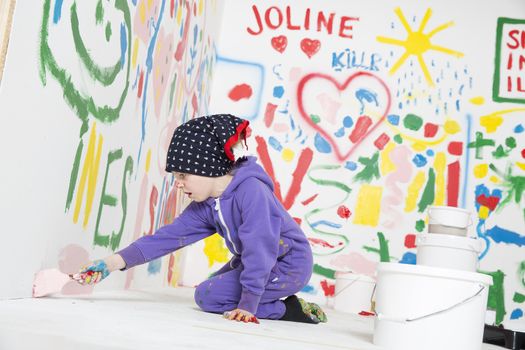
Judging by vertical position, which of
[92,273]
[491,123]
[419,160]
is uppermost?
[491,123]

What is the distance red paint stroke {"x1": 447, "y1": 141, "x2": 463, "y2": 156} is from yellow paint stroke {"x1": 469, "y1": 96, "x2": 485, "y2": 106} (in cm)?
21

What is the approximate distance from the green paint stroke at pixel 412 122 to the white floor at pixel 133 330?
5.51 feet

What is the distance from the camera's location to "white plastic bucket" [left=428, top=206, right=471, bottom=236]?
2.37m

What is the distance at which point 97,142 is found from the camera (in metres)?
1.57

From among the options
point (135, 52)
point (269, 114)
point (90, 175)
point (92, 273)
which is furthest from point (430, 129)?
point (92, 273)

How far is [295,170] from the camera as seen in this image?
3127mm

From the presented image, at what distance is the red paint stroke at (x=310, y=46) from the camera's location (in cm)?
320

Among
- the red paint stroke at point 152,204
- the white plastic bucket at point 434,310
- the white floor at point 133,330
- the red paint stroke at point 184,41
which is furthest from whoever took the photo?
the red paint stroke at point 184,41

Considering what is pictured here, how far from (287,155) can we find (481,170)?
0.91 meters

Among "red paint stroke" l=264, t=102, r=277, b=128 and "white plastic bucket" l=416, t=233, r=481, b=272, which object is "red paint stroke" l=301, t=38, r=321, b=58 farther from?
"white plastic bucket" l=416, t=233, r=481, b=272

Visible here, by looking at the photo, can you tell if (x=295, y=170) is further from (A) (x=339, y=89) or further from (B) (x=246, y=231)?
(B) (x=246, y=231)

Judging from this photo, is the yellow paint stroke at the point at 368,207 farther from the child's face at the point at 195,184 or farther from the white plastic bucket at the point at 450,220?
the child's face at the point at 195,184

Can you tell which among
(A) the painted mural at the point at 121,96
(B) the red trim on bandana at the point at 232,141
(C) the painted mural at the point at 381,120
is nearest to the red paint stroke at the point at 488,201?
(C) the painted mural at the point at 381,120

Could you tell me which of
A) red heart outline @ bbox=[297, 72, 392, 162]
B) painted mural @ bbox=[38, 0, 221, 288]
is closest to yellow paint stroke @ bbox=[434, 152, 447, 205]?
red heart outline @ bbox=[297, 72, 392, 162]
